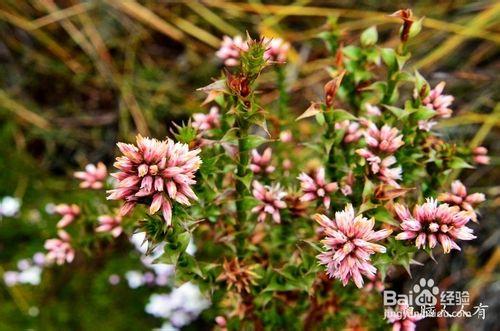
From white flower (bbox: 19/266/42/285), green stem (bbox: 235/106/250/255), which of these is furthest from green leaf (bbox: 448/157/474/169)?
white flower (bbox: 19/266/42/285)

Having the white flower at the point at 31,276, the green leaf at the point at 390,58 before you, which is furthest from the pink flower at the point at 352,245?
the white flower at the point at 31,276

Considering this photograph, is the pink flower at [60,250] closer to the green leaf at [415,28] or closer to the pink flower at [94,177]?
the pink flower at [94,177]

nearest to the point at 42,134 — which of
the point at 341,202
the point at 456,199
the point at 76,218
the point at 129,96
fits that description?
the point at 129,96

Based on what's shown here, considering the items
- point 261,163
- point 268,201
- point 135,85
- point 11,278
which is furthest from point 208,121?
point 135,85

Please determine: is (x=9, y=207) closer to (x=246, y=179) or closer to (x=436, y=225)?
(x=246, y=179)

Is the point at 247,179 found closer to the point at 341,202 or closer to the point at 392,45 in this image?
the point at 341,202

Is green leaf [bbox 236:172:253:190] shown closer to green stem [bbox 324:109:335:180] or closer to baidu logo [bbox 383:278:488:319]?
green stem [bbox 324:109:335:180]
